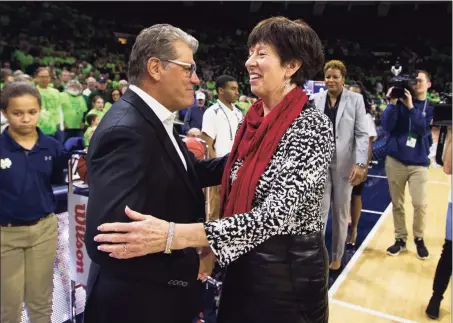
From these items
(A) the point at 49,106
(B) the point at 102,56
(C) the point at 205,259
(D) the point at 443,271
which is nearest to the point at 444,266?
(D) the point at 443,271

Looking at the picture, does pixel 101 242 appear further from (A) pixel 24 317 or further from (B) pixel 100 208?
(A) pixel 24 317

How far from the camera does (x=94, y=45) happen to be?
59.7 feet

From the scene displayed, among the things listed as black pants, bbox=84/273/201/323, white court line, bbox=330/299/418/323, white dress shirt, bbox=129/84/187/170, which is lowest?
white court line, bbox=330/299/418/323

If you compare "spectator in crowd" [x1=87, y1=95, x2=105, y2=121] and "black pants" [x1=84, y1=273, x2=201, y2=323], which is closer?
"black pants" [x1=84, y1=273, x2=201, y2=323]

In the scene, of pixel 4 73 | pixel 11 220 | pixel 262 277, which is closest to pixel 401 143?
pixel 262 277

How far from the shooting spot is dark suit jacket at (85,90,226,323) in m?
1.12

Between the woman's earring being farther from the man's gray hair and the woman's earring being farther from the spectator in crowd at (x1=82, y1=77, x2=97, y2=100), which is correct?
the spectator in crowd at (x1=82, y1=77, x2=97, y2=100)

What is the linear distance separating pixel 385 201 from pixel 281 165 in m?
5.13

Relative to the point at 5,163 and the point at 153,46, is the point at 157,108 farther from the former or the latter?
the point at 5,163

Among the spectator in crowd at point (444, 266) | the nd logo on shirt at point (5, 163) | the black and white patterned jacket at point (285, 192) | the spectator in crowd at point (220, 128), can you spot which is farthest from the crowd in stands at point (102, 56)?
the black and white patterned jacket at point (285, 192)


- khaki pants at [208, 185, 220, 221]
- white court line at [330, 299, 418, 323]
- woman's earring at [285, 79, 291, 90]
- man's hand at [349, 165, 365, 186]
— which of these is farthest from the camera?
khaki pants at [208, 185, 220, 221]

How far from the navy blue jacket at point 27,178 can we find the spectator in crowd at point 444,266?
2252mm

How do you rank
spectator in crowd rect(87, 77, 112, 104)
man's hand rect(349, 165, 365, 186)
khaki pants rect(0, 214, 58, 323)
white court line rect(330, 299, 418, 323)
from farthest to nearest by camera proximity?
spectator in crowd rect(87, 77, 112, 104) < man's hand rect(349, 165, 365, 186) < white court line rect(330, 299, 418, 323) < khaki pants rect(0, 214, 58, 323)

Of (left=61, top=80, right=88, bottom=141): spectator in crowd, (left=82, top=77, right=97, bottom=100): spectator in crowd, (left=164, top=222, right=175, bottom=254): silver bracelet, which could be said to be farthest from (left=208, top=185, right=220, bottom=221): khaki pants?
(left=82, top=77, right=97, bottom=100): spectator in crowd
